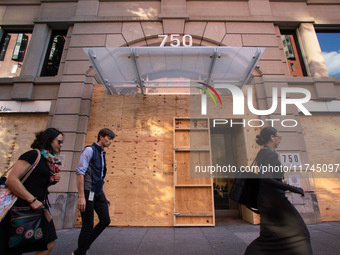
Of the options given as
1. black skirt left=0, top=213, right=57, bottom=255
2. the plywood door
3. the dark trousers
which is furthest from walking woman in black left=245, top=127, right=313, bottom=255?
the plywood door

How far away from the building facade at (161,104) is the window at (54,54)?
42mm

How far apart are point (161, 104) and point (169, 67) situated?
1.23 metres

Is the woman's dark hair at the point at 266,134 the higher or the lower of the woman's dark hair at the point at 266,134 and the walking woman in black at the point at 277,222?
the higher

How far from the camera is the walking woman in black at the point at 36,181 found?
1905 millimetres

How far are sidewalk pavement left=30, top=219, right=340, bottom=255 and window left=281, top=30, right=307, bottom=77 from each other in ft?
16.5

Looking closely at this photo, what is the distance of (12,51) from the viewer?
6.91m

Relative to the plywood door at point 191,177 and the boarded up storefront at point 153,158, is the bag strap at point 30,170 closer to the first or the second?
the boarded up storefront at point 153,158

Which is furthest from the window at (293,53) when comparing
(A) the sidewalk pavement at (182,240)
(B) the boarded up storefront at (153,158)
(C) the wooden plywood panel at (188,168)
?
(A) the sidewalk pavement at (182,240)

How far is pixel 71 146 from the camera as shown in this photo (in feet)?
17.5

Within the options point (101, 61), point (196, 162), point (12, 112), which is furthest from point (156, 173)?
point (12, 112)

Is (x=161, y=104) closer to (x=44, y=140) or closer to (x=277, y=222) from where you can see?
(x=44, y=140)

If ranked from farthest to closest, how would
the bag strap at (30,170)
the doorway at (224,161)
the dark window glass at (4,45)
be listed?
the dark window glass at (4,45)
the doorway at (224,161)
the bag strap at (30,170)

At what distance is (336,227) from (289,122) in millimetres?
2938

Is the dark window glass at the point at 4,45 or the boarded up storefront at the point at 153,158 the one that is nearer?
the boarded up storefront at the point at 153,158
